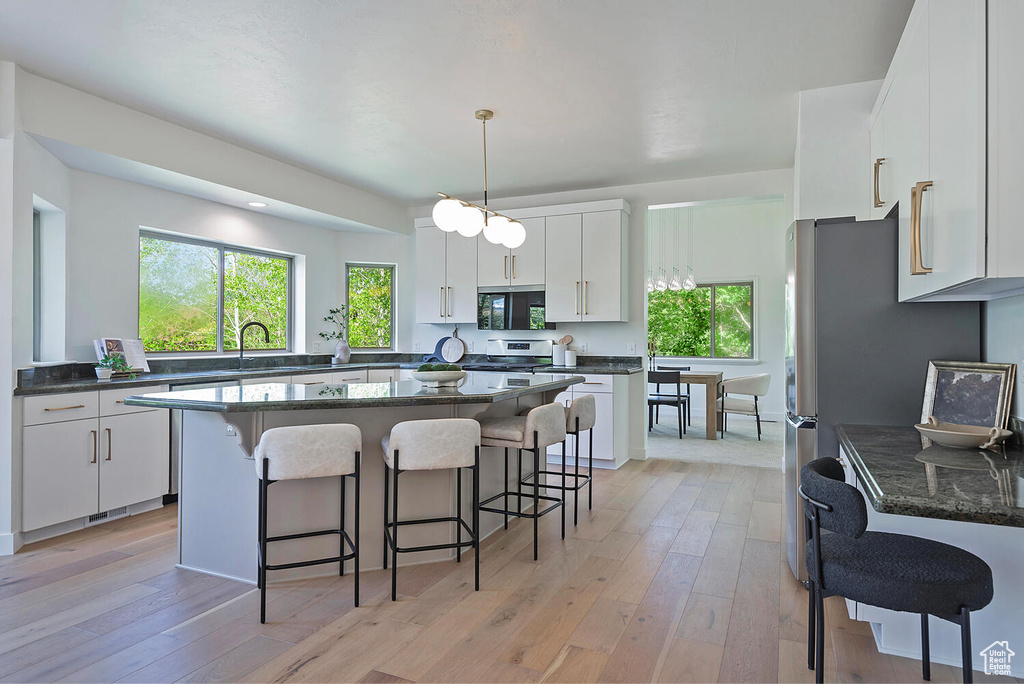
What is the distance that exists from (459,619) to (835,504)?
151 centimetres

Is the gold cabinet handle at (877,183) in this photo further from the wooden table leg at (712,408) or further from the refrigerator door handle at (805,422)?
the wooden table leg at (712,408)

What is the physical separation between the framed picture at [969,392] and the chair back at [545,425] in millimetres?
1659

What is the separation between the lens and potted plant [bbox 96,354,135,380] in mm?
3779

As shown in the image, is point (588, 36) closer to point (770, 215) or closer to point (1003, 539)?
point (1003, 539)

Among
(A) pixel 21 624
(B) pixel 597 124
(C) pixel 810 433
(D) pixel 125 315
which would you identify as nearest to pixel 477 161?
(B) pixel 597 124

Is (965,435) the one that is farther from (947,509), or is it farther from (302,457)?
(302,457)

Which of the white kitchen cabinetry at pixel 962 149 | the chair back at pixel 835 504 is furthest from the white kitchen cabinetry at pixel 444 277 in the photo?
the chair back at pixel 835 504

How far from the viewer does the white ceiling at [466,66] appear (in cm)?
262

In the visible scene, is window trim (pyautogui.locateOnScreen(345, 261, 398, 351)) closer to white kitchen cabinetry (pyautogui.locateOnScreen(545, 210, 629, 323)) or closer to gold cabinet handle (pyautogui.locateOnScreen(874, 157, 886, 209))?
white kitchen cabinetry (pyautogui.locateOnScreen(545, 210, 629, 323))

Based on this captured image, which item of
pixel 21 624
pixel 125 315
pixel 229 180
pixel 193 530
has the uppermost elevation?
pixel 229 180

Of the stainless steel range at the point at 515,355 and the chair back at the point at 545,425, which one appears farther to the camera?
the stainless steel range at the point at 515,355

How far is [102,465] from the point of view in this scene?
357 cm

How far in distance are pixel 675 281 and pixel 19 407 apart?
20.6ft

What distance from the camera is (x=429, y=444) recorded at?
2.56 meters
